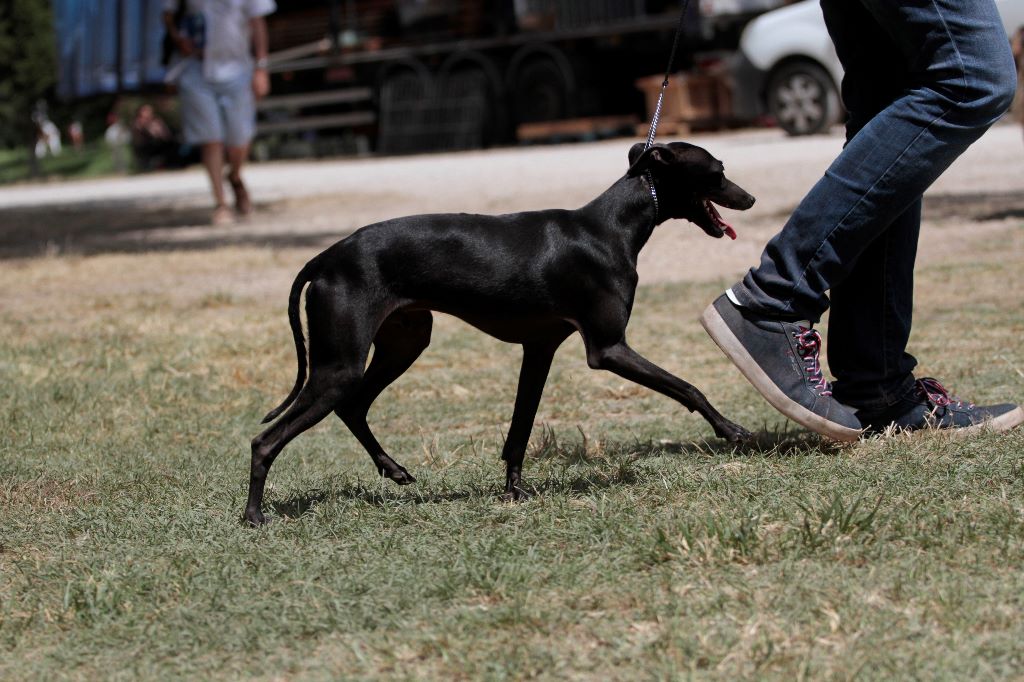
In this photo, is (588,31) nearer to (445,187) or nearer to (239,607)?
(445,187)

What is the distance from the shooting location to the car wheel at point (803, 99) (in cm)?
1667

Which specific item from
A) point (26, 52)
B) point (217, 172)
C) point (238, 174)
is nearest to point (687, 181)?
point (217, 172)

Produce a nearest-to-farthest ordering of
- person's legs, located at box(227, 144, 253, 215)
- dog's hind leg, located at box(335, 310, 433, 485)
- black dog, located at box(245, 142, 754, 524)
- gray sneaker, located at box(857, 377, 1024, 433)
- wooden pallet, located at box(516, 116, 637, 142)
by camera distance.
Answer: black dog, located at box(245, 142, 754, 524), dog's hind leg, located at box(335, 310, 433, 485), gray sneaker, located at box(857, 377, 1024, 433), person's legs, located at box(227, 144, 253, 215), wooden pallet, located at box(516, 116, 637, 142)

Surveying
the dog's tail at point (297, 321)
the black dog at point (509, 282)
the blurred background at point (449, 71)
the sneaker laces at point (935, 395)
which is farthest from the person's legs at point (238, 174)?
the sneaker laces at point (935, 395)

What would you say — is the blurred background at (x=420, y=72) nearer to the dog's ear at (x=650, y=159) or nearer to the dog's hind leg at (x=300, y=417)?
the dog's ear at (x=650, y=159)

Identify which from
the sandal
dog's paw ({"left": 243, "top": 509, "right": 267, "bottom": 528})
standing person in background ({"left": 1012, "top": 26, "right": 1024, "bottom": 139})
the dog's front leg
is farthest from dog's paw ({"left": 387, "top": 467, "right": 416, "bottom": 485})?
the sandal

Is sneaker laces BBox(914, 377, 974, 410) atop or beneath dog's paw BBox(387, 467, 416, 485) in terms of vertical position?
atop

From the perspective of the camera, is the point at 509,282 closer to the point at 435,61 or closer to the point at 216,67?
the point at 216,67

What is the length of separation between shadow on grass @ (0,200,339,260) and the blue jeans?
7279 mm

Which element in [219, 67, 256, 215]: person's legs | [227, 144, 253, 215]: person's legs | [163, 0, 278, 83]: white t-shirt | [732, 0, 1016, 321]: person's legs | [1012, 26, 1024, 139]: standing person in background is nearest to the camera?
[732, 0, 1016, 321]: person's legs

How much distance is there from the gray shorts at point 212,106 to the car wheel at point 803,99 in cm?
721

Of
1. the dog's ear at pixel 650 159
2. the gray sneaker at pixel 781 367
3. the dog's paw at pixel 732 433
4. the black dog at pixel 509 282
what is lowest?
the dog's paw at pixel 732 433

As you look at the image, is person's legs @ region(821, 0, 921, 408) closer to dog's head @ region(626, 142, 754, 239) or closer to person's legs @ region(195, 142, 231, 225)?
dog's head @ region(626, 142, 754, 239)

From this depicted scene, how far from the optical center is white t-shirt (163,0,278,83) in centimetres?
1211
